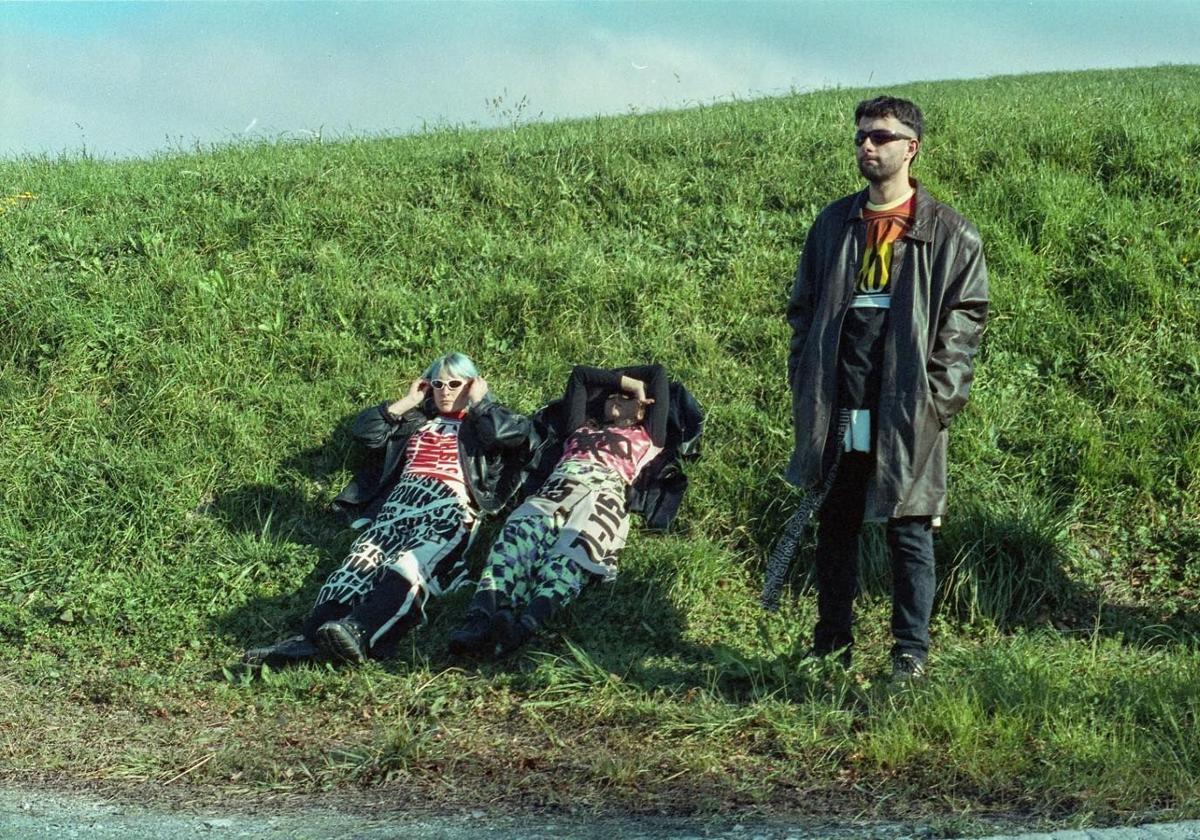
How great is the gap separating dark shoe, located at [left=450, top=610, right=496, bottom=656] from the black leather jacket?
116 cm

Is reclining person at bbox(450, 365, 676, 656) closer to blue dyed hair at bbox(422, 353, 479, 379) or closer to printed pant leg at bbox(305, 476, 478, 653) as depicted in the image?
printed pant leg at bbox(305, 476, 478, 653)

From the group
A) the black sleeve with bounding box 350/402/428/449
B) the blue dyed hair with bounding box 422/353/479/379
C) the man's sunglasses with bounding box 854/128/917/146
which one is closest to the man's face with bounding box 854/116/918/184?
the man's sunglasses with bounding box 854/128/917/146

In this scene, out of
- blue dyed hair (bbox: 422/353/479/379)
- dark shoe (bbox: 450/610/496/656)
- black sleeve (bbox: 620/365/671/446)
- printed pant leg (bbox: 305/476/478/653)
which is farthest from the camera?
blue dyed hair (bbox: 422/353/479/379)

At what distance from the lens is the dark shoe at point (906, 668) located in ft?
16.3

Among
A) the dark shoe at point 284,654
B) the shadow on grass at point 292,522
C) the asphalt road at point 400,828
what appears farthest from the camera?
the shadow on grass at point 292,522

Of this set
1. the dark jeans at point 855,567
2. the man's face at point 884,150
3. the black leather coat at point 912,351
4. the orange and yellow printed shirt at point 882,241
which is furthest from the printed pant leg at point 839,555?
the man's face at point 884,150

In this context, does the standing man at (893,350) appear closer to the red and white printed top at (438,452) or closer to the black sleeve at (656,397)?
the black sleeve at (656,397)

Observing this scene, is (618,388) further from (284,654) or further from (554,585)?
(284,654)

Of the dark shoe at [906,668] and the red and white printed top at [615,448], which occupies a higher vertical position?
the red and white printed top at [615,448]

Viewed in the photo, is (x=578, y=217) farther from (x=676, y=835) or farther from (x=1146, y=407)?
(x=676, y=835)

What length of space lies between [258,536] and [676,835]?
3966mm

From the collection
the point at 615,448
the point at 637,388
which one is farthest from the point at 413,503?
the point at 637,388

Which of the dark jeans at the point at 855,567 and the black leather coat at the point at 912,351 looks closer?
→ the black leather coat at the point at 912,351

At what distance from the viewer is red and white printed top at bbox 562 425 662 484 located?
6.84 meters
